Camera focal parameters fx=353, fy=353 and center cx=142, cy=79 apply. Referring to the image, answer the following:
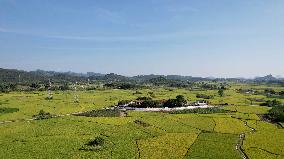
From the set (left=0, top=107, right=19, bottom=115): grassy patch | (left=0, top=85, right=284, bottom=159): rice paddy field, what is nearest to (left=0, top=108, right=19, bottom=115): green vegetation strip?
(left=0, top=107, right=19, bottom=115): grassy patch

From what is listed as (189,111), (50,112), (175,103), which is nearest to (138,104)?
(175,103)

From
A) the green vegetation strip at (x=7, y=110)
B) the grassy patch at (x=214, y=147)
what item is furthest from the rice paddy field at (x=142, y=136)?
the green vegetation strip at (x=7, y=110)

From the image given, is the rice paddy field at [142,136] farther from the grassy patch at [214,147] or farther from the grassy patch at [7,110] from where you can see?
the grassy patch at [7,110]

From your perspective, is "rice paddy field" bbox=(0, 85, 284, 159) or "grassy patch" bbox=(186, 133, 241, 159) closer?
"grassy patch" bbox=(186, 133, 241, 159)

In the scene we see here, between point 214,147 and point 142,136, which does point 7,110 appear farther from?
point 214,147

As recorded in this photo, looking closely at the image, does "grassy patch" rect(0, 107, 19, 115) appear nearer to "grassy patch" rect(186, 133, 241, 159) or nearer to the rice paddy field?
the rice paddy field

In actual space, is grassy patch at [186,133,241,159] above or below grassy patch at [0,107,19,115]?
below

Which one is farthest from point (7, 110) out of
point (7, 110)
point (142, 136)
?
point (142, 136)

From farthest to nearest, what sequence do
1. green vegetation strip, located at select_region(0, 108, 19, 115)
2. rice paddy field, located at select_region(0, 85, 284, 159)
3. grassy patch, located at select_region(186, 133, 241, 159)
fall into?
green vegetation strip, located at select_region(0, 108, 19, 115) → rice paddy field, located at select_region(0, 85, 284, 159) → grassy patch, located at select_region(186, 133, 241, 159)

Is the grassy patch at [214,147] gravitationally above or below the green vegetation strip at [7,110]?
below

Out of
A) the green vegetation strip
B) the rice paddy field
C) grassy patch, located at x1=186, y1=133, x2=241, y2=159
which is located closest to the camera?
grassy patch, located at x1=186, y1=133, x2=241, y2=159
